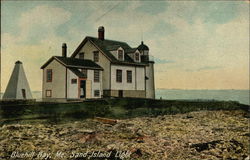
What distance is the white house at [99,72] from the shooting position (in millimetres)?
6311

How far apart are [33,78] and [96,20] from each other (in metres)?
1.99

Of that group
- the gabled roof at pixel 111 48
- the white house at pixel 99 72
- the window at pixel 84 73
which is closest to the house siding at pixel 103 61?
the white house at pixel 99 72

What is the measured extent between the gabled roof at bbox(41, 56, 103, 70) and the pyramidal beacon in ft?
1.57

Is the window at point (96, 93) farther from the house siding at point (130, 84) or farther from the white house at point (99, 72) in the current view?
the house siding at point (130, 84)

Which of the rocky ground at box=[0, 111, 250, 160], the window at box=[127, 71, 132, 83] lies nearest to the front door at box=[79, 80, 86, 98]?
the rocky ground at box=[0, 111, 250, 160]

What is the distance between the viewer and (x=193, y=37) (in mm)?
7957

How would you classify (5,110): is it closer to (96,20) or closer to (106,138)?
(106,138)

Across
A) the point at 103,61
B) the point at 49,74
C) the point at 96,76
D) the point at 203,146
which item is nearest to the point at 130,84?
the point at 103,61

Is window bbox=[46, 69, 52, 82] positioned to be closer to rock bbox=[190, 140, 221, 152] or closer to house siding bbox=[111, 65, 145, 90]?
house siding bbox=[111, 65, 145, 90]

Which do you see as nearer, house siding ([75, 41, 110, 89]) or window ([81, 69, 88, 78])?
window ([81, 69, 88, 78])

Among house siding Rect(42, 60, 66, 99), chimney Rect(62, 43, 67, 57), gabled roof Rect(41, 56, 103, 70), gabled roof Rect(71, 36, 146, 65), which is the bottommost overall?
house siding Rect(42, 60, 66, 99)

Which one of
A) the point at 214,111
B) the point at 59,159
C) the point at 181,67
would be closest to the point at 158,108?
the point at 181,67

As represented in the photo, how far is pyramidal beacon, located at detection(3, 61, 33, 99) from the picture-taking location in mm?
6074

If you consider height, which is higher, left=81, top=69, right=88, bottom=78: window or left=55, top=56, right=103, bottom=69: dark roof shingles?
left=55, top=56, right=103, bottom=69: dark roof shingles
